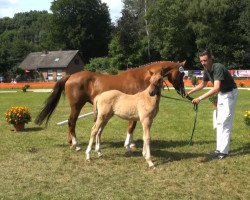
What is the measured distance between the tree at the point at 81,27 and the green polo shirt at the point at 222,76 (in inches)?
3197

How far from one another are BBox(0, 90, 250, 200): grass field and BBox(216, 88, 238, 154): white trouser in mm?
390

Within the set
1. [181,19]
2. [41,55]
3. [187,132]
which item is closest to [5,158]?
[187,132]

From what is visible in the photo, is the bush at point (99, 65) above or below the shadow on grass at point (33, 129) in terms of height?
above

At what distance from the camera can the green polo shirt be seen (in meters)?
9.65

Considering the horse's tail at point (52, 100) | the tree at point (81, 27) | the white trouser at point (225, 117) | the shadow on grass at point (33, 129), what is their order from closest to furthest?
the white trouser at point (225, 117)
the horse's tail at point (52, 100)
the shadow on grass at point (33, 129)
the tree at point (81, 27)

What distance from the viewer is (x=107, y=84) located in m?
11.3

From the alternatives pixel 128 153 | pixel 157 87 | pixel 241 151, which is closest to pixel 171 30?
pixel 241 151

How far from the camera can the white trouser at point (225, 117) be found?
9.79 metres

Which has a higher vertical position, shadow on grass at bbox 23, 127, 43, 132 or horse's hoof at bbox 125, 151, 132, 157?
horse's hoof at bbox 125, 151, 132, 157

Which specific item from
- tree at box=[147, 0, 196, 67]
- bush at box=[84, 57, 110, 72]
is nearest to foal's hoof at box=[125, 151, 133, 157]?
bush at box=[84, 57, 110, 72]

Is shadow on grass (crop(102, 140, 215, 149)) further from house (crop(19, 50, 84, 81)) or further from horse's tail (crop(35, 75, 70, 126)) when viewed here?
house (crop(19, 50, 84, 81))

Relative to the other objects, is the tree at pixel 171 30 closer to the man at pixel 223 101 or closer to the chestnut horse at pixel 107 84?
the chestnut horse at pixel 107 84

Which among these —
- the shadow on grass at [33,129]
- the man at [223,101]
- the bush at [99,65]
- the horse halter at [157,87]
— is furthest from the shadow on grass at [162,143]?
the bush at [99,65]

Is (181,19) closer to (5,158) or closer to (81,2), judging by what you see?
(81,2)
